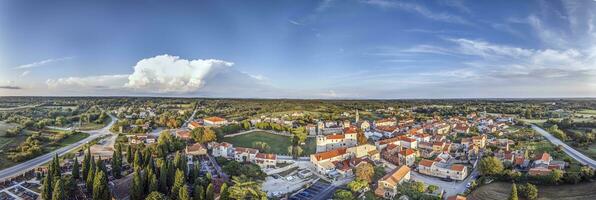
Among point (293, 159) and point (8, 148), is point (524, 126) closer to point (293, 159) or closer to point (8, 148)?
point (293, 159)

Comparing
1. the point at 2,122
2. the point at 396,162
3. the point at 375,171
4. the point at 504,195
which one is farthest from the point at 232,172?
the point at 2,122

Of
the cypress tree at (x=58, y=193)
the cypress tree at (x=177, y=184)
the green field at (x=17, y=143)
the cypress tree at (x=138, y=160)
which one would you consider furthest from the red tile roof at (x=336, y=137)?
the green field at (x=17, y=143)

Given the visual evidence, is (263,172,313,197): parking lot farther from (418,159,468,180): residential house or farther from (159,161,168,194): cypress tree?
(418,159,468,180): residential house

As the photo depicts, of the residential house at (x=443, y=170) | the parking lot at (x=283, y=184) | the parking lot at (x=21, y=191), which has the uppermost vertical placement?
the residential house at (x=443, y=170)

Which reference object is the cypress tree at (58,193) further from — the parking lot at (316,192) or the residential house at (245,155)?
the residential house at (245,155)

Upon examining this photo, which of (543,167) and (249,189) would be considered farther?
(543,167)

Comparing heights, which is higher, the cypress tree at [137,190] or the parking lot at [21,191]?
the cypress tree at [137,190]
